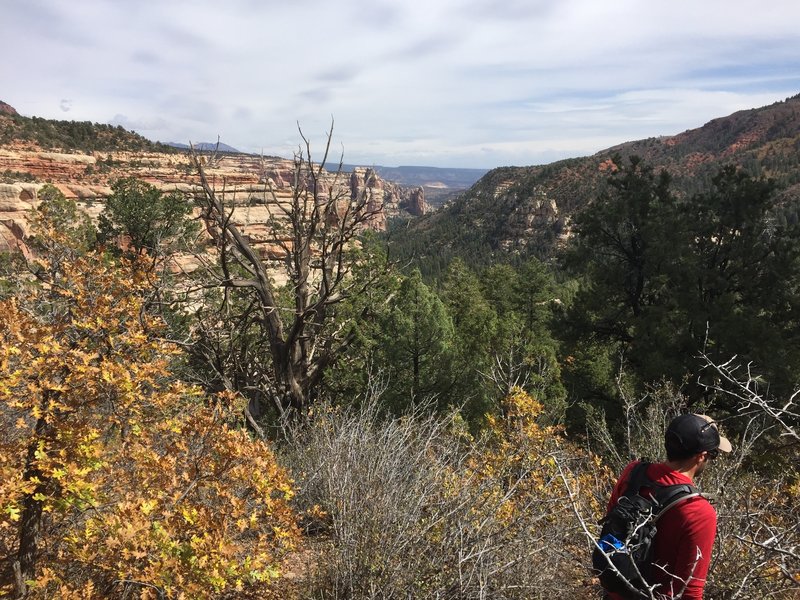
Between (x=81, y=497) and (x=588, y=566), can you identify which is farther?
(x=588, y=566)

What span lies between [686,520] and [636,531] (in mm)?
252

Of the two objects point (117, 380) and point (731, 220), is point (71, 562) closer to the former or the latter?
point (117, 380)

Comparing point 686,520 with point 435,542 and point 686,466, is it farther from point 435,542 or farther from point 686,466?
point 435,542

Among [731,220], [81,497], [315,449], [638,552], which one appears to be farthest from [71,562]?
[731,220]

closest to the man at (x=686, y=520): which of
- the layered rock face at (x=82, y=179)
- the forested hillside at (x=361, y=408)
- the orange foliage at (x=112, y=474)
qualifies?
the forested hillside at (x=361, y=408)

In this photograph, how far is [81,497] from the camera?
10.1ft

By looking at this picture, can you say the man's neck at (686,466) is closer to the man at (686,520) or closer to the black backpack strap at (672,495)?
the man at (686,520)

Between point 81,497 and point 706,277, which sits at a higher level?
point 706,277

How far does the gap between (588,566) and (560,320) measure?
36.8 ft

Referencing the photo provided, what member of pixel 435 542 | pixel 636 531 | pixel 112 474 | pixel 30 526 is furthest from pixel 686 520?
pixel 30 526

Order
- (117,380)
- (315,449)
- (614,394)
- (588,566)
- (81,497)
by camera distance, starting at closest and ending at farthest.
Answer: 1. (81,497)
2. (117,380)
3. (588,566)
4. (315,449)
5. (614,394)

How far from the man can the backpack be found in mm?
39

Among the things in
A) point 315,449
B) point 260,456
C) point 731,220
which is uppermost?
point 731,220

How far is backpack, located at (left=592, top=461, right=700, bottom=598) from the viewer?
→ 2.41m
